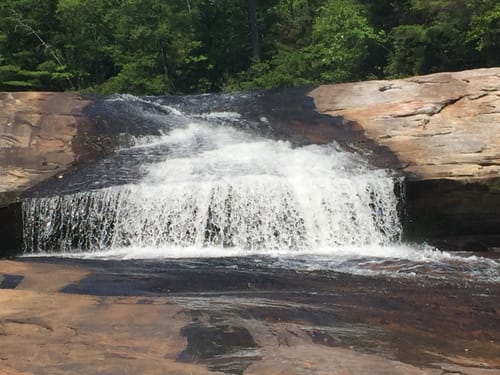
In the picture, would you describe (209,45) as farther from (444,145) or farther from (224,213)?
(224,213)

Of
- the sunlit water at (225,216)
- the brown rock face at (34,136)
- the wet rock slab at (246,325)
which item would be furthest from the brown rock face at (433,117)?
the brown rock face at (34,136)

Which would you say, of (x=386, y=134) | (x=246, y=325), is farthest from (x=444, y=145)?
(x=246, y=325)

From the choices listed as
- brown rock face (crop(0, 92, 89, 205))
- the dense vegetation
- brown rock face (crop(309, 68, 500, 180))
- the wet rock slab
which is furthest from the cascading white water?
the dense vegetation

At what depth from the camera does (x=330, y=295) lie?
5.88 meters

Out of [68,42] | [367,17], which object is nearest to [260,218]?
[367,17]

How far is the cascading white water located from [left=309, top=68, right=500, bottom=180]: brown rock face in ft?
4.14

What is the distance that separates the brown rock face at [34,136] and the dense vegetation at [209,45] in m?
10.3

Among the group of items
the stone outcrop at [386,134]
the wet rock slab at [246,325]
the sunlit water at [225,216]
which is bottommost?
Answer: the wet rock slab at [246,325]

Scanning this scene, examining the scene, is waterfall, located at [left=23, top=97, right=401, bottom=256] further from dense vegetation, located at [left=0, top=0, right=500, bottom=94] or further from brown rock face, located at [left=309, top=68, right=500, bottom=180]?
dense vegetation, located at [left=0, top=0, right=500, bottom=94]

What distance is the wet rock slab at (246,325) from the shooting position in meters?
3.66

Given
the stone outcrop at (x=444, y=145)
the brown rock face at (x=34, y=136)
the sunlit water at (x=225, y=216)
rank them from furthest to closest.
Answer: the brown rock face at (x=34, y=136)
the stone outcrop at (x=444, y=145)
the sunlit water at (x=225, y=216)

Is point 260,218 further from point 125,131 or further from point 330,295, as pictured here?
point 125,131

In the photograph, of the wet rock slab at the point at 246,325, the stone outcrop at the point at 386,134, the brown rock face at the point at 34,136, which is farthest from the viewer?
the brown rock face at the point at 34,136

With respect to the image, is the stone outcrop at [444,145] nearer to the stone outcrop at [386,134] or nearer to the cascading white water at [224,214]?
the stone outcrop at [386,134]
